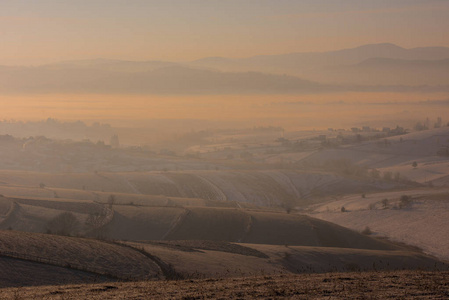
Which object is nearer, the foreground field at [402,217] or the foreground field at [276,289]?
the foreground field at [276,289]

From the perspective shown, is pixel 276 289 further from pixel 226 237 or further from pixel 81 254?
pixel 226 237

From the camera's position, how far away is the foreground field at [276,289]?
23.3 m

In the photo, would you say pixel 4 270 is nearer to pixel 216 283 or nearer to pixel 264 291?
pixel 216 283

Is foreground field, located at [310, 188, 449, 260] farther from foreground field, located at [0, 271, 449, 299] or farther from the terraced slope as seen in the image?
foreground field, located at [0, 271, 449, 299]

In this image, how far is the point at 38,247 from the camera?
4334 cm

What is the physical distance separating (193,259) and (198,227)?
110ft

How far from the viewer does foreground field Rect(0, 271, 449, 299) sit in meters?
23.3

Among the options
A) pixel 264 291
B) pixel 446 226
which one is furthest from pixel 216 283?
pixel 446 226

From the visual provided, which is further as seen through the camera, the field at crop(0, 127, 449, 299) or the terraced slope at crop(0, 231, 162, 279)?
the terraced slope at crop(0, 231, 162, 279)

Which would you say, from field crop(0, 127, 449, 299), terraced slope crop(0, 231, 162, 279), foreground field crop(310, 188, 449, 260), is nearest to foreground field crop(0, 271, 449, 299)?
field crop(0, 127, 449, 299)

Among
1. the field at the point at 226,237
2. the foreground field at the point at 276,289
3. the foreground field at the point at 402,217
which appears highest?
the foreground field at the point at 276,289

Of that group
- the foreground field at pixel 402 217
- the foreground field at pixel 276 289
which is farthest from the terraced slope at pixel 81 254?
the foreground field at pixel 402 217

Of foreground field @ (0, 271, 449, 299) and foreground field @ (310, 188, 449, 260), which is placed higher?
foreground field @ (0, 271, 449, 299)

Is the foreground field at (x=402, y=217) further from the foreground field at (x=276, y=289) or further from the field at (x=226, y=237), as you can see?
the foreground field at (x=276, y=289)
